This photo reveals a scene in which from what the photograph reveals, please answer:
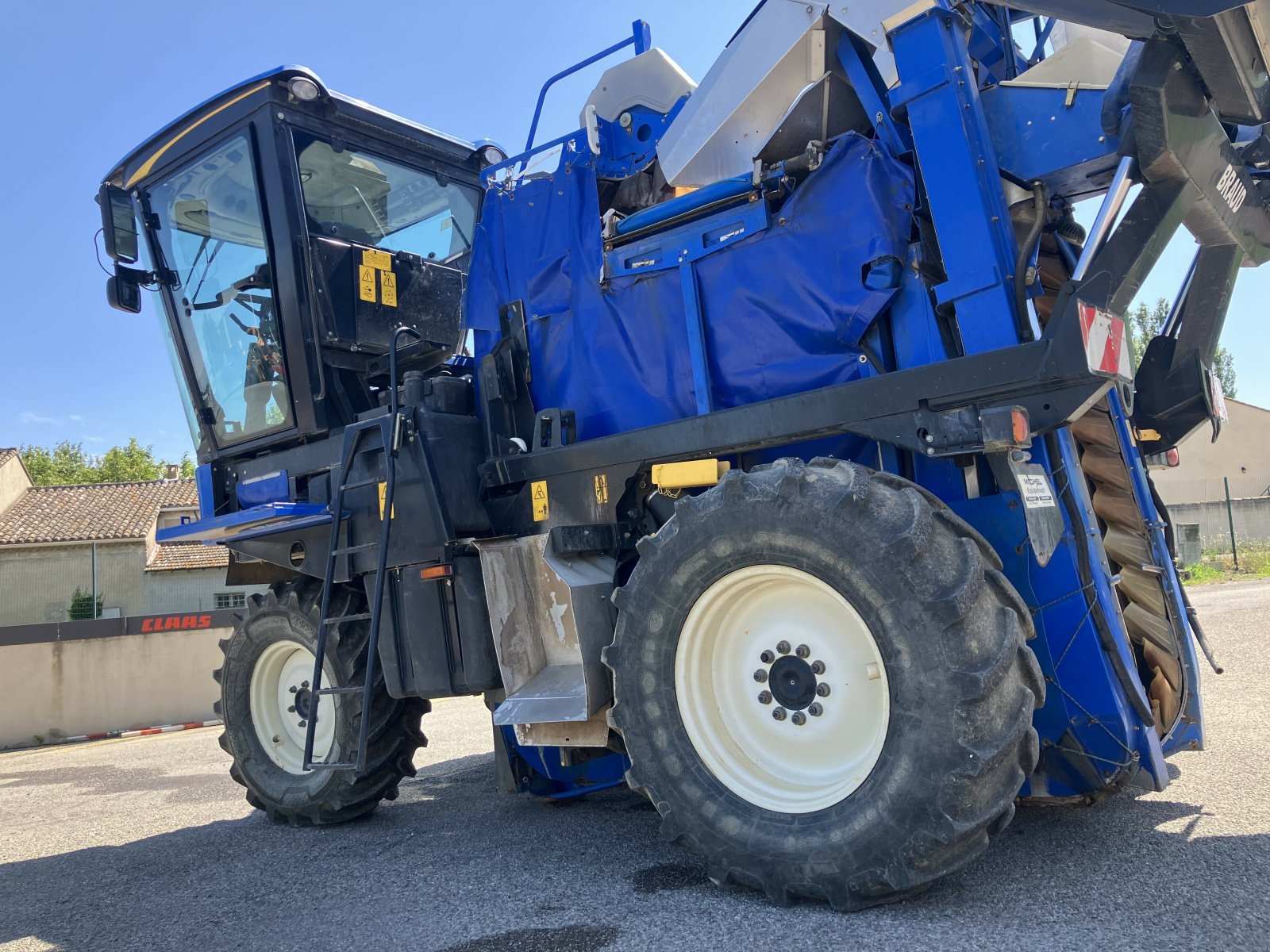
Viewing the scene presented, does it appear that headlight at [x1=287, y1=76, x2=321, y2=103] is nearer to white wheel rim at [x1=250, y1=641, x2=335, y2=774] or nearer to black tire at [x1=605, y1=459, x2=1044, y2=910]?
white wheel rim at [x1=250, y1=641, x2=335, y2=774]

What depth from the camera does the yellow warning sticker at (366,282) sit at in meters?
5.45

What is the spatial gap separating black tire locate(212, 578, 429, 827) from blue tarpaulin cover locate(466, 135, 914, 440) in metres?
1.66

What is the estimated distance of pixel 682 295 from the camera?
4.01 m

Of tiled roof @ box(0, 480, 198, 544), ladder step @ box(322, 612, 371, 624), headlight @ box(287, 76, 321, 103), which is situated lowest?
ladder step @ box(322, 612, 371, 624)

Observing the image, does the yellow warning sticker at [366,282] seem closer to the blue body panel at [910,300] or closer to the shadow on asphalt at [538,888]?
the blue body panel at [910,300]

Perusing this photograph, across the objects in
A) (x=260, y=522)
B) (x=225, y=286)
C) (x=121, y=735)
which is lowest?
(x=121, y=735)

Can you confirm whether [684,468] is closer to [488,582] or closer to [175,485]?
[488,582]

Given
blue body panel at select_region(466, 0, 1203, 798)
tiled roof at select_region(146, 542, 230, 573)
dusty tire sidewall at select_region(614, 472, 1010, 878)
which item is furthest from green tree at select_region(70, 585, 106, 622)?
dusty tire sidewall at select_region(614, 472, 1010, 878)

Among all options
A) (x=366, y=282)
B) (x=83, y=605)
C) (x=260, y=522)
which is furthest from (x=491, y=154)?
(x=83, y=605)

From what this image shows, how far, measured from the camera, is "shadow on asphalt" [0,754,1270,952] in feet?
9.06

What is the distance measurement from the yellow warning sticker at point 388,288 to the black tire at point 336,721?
169cm

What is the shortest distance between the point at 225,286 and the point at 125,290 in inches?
29.5

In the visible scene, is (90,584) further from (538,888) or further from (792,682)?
(792,682)

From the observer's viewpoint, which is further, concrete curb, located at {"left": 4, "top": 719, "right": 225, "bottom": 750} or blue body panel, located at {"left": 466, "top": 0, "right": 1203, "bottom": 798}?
concrete curb, located at {"left": 4, "top": 719, "right": 225, "bottom": 750}
